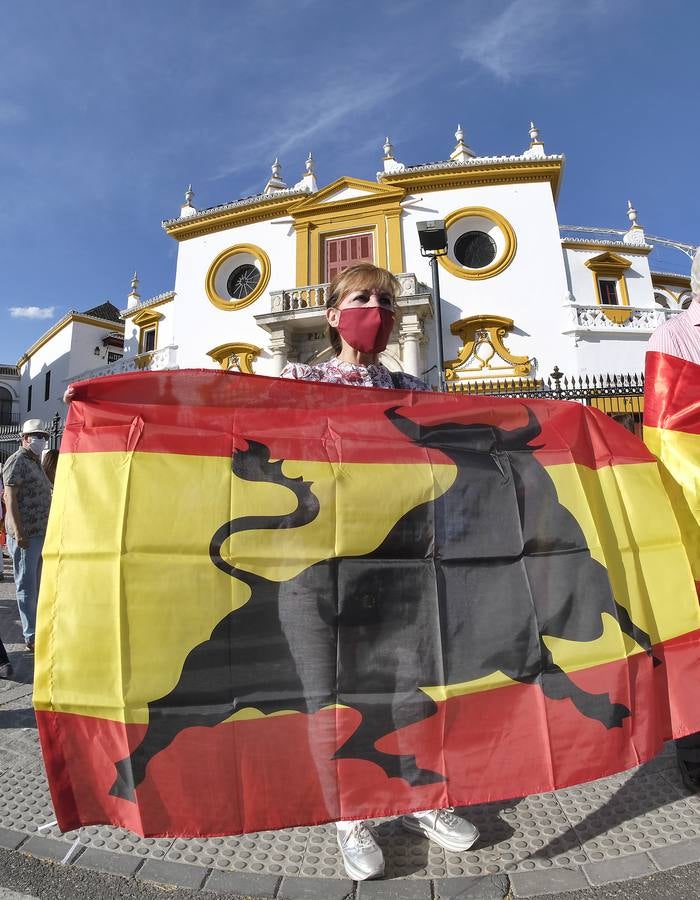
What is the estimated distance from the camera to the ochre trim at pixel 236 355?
19000 millimetres

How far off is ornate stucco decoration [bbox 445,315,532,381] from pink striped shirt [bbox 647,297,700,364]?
14.6 metres

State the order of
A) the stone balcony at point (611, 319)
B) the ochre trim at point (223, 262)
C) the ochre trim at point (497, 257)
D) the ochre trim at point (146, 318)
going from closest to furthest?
1. the stone balcony at point (611, 319)
2. the ochre trim at point (497, 257)
3. the ochre trim at point (223, 262)
4. the ochre trim at point (146, 318)

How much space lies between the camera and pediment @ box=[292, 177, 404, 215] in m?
18.9

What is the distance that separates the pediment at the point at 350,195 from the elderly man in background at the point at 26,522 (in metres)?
17.6

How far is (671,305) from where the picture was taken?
26.0 metres

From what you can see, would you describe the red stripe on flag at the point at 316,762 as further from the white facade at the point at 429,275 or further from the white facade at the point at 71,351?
the white facade at the point at 71,351

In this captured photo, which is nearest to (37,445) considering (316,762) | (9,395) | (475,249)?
(316,762)

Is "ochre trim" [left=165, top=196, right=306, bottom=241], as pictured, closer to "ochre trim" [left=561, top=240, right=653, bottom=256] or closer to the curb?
"ochre trim" [left=561, top=240, right=653, bottom=256]

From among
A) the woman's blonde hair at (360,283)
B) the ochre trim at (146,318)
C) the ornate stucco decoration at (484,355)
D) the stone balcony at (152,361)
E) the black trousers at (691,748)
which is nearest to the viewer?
the black trousers at (691,748)

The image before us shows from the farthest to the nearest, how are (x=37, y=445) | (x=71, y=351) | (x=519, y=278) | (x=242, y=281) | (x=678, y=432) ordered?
(x=71, y=351) → (x=242, y=281) → (x=519, y=278) → (x=37, y=445) → (x=678, y=432)

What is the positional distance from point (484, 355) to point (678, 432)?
50.9ft

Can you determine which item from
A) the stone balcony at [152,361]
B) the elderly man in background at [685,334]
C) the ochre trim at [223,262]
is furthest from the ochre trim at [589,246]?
the elderly man in background at [685,334]

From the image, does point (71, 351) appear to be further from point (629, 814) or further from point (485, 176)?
point (629, 814)

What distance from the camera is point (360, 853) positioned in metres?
1.74
